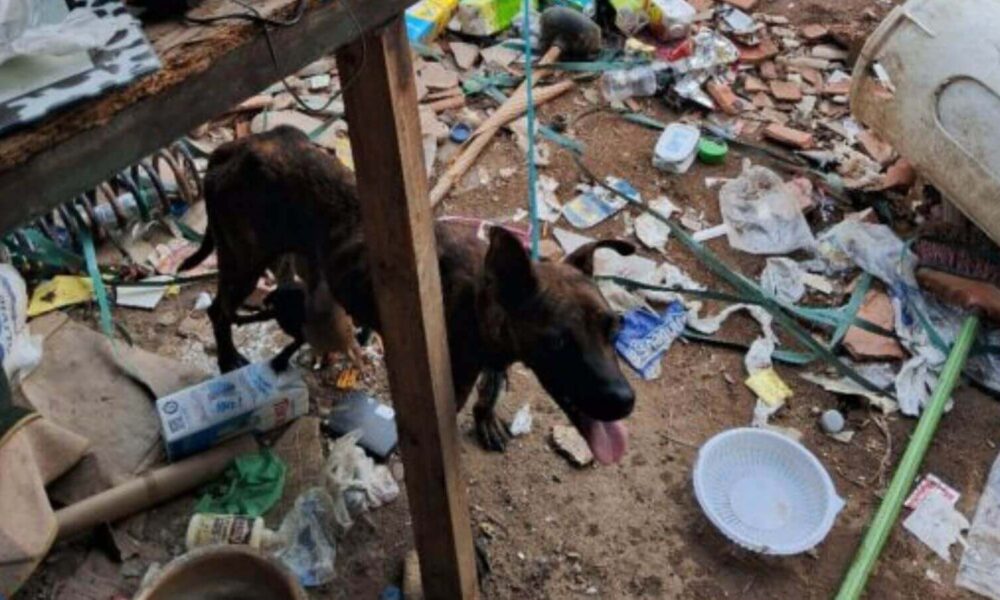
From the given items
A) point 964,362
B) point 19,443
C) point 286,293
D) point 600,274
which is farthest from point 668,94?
point 19,443

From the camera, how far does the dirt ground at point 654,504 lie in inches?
138

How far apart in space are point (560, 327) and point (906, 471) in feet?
5.95

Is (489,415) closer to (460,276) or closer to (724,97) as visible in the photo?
(460,276)

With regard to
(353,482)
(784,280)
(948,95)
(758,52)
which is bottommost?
(784,280)

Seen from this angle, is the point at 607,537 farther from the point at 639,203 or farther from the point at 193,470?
the point at 639,203

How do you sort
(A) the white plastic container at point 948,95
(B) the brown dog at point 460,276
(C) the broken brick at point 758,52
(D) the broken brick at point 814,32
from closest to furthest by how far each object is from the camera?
(B) the brown dog at point 460,276 < (A) the white plastic container at point 948,95 < (C) the broken brick at point 758,52 < (D) the broken brick at point 814,32

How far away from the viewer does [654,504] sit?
3.78 m

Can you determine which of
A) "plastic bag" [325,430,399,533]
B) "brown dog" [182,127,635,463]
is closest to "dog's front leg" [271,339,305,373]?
"brown dog" [182,127,635,463]

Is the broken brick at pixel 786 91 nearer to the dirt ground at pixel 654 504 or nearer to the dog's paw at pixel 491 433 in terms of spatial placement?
the dirt ground at pixel 654 504

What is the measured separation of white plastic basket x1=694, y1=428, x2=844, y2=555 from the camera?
11.6 ft

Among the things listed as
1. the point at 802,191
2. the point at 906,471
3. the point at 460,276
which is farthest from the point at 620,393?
the point at 802,191

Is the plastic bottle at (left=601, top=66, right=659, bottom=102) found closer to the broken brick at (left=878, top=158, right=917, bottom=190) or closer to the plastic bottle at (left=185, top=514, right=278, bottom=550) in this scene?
the broken brick at (left=878, top=158, right=917, bottom=190)

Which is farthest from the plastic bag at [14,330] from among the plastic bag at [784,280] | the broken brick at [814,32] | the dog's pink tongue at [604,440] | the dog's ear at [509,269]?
the broken brick at [814,32]

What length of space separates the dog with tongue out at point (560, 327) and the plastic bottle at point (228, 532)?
1228 mm
